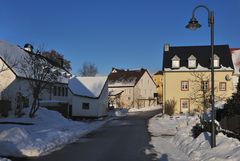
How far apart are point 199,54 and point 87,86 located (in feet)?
59.1

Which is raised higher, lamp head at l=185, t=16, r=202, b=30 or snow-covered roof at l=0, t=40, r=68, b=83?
snow-covered roof at l=0, t=40, r=68, b=83

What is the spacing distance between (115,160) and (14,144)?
569 centimetres

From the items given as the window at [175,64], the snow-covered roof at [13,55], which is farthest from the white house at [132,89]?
the snow-covered roof at [13,55]

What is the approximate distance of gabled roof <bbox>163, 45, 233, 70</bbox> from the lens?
6205 cm

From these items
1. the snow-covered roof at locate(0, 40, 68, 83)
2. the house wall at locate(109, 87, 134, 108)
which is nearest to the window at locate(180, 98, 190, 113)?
the snow-covered roof at locate(0, 40, 68, 83)

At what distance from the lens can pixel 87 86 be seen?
6122cm

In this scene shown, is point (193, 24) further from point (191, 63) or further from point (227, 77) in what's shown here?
point (191, 63)

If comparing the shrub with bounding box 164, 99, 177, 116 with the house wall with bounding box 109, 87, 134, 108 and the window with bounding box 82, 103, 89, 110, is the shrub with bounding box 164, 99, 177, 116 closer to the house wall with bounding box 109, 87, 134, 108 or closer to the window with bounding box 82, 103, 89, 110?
the window with bounding box 82, 103, 89, 110

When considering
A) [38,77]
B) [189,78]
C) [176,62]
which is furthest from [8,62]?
[189,78]

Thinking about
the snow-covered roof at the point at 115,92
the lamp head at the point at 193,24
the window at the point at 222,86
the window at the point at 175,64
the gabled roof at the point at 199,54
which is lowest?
the snow-covered roof at the point at 115,92

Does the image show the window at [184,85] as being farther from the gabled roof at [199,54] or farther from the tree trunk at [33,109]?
the tree trunk at [33,109]

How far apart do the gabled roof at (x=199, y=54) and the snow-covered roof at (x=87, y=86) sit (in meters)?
10.1

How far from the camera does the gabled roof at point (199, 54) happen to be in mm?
62050

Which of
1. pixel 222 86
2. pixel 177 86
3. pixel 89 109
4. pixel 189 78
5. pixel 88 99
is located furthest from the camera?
pixel 177 86
